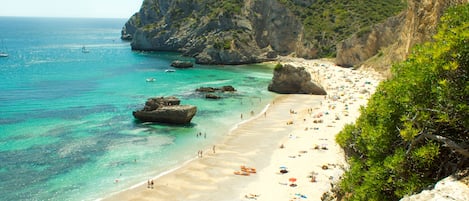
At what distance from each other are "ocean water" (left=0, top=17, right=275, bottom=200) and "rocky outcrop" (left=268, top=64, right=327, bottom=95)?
130 inches

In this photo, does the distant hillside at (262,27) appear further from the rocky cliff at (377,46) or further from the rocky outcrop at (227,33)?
the rocky cliff at (377,46)

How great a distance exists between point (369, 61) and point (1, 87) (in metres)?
64.9

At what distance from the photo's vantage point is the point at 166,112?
4203 cm

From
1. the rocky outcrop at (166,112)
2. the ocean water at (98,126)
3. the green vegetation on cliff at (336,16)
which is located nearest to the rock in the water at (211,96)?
the ocean water at (98,126)

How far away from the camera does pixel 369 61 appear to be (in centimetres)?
7912

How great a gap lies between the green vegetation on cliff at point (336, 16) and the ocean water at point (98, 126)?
22.2 m

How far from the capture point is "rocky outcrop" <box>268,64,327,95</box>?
58.7m

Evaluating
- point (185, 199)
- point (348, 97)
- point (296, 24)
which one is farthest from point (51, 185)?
point (296, 24)

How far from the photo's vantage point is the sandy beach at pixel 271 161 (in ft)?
84.6

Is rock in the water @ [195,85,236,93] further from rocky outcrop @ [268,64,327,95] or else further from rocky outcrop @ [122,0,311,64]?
rocky outcrop @ [122,0,311,64]

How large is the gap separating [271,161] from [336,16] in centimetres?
8112

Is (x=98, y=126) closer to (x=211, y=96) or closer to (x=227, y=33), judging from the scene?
(x=211, y=96)

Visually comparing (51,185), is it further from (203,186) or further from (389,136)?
(389,136)

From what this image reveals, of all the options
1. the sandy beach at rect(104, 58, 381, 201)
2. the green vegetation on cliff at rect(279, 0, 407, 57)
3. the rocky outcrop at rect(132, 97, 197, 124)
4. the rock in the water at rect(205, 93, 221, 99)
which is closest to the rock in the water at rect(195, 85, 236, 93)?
the rock in the water at rect(205, 93, 221, 99)
